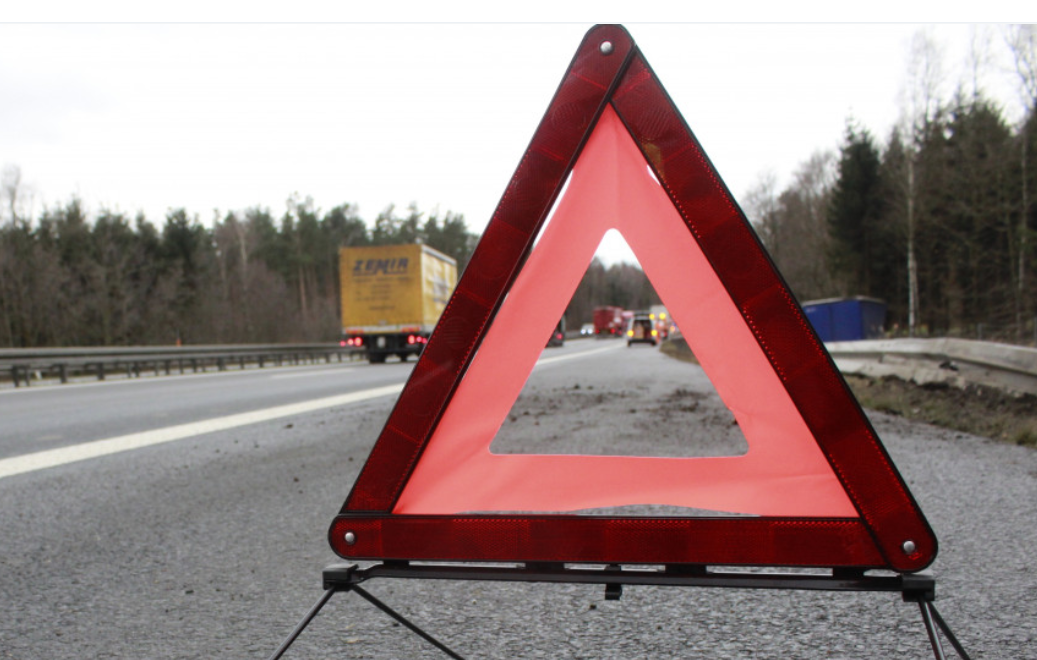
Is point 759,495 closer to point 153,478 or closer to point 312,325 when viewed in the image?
point 153,478

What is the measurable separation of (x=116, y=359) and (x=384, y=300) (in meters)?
10.4

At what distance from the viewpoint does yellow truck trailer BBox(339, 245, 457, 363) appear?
29.1 metres

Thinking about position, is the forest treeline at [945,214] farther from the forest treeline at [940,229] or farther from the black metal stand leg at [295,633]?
the black metal stand leg at [295,633]

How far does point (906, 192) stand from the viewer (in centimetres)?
4053

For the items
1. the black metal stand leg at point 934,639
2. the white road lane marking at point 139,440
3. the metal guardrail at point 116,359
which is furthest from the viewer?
the metal guardrail at point 116,359

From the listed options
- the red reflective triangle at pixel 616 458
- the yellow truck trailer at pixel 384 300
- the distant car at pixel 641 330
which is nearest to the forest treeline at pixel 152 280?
the distant car at pixel 641 330

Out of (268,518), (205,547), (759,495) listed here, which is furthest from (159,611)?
(759,495)

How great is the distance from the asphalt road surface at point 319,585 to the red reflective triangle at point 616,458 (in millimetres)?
631

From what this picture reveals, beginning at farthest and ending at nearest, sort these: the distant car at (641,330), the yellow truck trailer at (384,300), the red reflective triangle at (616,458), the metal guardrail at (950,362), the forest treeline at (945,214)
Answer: the distant car at (641,330)
the forest treeline at (945,214)
the yellow truck trailer at (384,300)
the metal guardrail at (950,362)
the red reflective triangle at (616,458)

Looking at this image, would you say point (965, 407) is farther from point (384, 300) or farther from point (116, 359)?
point (384, 300)

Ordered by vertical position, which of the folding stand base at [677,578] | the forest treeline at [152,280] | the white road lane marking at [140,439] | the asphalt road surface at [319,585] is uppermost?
the forest treeline at [152,280]

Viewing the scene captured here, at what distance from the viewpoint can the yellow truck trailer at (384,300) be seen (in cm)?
2906

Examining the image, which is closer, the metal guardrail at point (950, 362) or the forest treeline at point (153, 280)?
the metal guardrail at point (950, 362)

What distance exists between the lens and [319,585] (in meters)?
3.09
